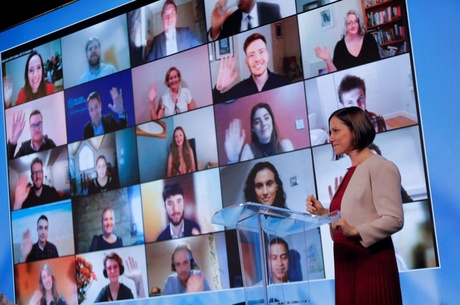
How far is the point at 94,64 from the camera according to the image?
570 centimetres

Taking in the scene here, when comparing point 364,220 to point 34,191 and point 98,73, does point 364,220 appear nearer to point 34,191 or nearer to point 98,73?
point 98,73

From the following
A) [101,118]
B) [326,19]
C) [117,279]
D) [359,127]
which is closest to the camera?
[359,127]

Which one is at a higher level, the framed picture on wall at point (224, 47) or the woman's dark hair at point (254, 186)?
the framed picture on wall at point (224, 47)

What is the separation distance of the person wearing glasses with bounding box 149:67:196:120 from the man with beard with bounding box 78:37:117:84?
1.78ft

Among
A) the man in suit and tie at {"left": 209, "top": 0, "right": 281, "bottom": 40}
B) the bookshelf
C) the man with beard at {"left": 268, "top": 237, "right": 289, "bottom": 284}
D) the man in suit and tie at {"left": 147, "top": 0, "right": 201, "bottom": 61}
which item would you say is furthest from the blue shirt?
the man with beard at {"left": 268, "top": 237, "right": 289, "bottom": 284}

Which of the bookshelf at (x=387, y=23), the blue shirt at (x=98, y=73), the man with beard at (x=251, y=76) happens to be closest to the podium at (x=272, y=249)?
the bookshelf at (x=387, y=23)

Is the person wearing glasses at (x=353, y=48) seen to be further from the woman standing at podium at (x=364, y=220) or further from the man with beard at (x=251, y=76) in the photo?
the woman standing at podium at (x=364, y=220)

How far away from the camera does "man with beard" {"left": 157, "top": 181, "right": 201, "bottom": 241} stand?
504 centimetres

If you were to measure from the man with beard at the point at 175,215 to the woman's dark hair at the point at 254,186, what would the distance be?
20.3 inches

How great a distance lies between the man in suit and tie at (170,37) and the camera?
5.18m

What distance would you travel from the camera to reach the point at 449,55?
158 inches

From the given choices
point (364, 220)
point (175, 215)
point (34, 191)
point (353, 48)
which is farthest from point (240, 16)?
point (364, 220)

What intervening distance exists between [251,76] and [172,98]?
0.70 meters

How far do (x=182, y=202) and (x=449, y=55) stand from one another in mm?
2137
